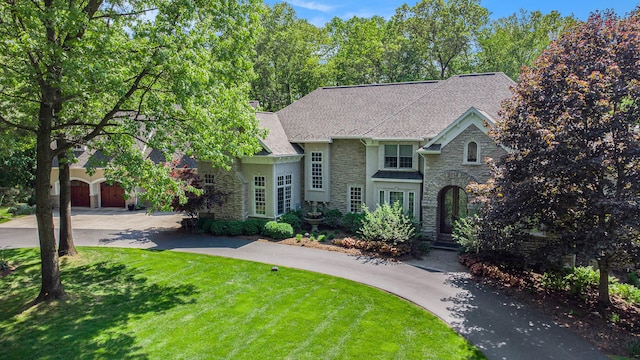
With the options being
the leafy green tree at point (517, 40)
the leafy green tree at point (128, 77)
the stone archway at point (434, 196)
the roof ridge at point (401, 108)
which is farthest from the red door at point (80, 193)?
the leafy green tree at point (517, 40)

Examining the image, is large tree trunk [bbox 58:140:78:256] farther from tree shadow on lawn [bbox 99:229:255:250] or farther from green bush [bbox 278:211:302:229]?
green bush [bbox 278:211:302:229]

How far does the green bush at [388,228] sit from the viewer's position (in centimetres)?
1811

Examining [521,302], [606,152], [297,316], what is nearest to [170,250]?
[297,316]

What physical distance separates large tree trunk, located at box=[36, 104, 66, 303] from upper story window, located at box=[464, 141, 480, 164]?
16926 mm

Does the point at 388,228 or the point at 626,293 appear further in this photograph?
the point at 388,228

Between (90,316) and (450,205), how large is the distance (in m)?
16.9

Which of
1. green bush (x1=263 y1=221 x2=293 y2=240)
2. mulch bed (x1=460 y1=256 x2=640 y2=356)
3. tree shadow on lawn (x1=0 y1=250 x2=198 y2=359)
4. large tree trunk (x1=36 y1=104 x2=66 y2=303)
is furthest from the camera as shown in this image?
green bush (x1=263 y1=221 x2=293 y2=240)

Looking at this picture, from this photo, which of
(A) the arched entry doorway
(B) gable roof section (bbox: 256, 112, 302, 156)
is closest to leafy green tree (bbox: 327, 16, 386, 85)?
(B) gable roof section (bbox: 256, 112, 302, 156)

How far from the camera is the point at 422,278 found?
15086mm

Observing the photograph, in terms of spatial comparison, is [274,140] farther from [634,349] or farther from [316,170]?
[634,349]

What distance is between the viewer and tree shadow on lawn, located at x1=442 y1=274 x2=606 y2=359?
9.85 metres

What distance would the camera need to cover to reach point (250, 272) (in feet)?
51.2

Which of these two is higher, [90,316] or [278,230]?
[278,230]

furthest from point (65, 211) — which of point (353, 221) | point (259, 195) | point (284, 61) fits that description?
point (284, 61)
